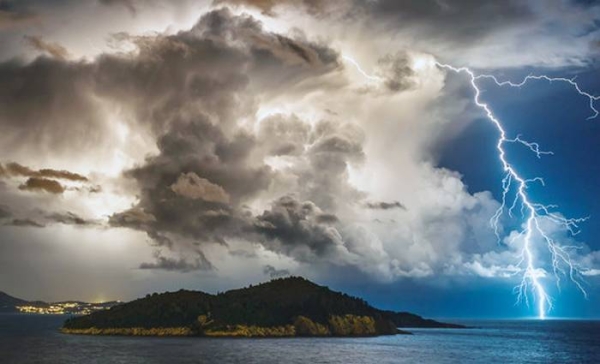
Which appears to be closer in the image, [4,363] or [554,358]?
[4,363]

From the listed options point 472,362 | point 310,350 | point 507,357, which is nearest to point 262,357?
point 310,350

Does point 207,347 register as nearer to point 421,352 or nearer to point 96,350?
point 96,350

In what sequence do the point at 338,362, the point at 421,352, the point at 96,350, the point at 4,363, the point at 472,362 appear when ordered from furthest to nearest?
the point at 421,352
the point at 96,350
the point at 472,362
the point at 338,362
the point at 4,363

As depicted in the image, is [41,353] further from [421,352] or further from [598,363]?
[598,363]

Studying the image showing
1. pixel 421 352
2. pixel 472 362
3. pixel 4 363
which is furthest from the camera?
pixel 421 352

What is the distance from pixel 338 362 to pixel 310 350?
100 ft

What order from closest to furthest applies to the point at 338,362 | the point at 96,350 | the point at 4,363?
the point at 4,363 → the point at 338,362 → the point at 96,350

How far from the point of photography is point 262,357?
130 metres

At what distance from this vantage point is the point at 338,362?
124375mm

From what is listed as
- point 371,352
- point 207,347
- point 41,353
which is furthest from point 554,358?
point 41,353

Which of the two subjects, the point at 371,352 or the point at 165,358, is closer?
the point at 165,358

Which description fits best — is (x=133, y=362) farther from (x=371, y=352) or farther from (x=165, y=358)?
(x=371, y=352)

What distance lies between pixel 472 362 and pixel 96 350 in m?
90.8

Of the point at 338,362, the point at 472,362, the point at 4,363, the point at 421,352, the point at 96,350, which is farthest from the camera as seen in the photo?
the point at 421,352
